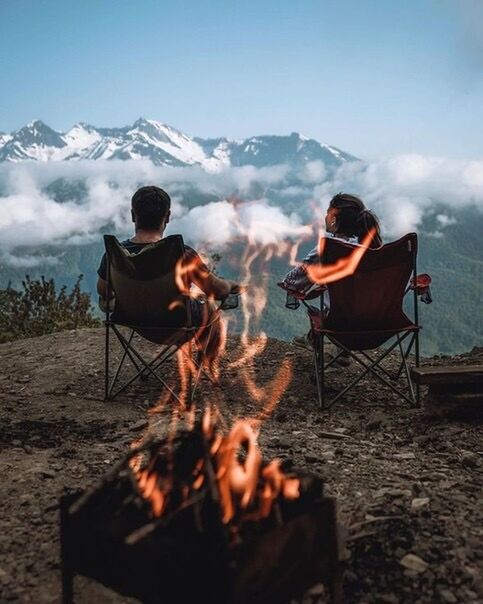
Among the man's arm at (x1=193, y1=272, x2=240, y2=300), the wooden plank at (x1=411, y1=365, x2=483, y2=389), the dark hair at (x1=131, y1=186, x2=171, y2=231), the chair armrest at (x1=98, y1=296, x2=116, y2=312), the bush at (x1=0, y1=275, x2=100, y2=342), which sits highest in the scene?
the dark hair at (x1=131, y1=186, x2=171, y2=231)

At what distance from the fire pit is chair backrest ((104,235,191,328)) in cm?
281

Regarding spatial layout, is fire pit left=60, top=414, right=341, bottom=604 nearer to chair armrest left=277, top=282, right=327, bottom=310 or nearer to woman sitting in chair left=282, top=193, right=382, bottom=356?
chair armrest left=277, top=282, right=327, bottom=310

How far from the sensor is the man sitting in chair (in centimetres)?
505

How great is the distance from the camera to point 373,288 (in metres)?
5.02

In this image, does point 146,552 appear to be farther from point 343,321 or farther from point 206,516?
point 343,321

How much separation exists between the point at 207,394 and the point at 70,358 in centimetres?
216

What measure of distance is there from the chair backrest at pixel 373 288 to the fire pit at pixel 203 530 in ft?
9.74

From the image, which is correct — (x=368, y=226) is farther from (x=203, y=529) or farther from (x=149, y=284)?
(x=203, y=529)

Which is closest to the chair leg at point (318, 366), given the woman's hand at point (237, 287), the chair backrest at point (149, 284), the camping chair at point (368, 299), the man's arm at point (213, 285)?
the camping chair at point (368, 299)

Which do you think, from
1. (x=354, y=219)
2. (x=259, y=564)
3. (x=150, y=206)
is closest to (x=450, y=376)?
(x=354, y=219)

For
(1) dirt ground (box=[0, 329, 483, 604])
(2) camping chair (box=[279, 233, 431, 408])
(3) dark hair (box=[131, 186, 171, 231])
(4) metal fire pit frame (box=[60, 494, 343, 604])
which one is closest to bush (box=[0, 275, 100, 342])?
(1) dirt ground (box=[0, 329, 483, 604])

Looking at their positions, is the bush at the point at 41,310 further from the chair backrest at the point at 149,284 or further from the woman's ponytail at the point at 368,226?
the woman's ponytail at the point at 368,226

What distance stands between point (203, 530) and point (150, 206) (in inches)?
150

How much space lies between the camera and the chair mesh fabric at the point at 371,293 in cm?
492
